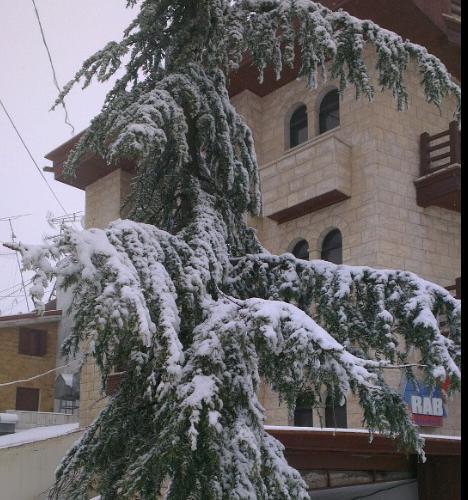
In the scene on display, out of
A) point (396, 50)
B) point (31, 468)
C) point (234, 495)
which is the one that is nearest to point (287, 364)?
point (234, 495)

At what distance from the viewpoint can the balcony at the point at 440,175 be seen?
12.7 metres

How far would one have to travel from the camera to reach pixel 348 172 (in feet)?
42.7

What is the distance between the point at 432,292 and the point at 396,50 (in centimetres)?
196

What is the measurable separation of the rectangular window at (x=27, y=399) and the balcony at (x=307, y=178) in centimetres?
1304

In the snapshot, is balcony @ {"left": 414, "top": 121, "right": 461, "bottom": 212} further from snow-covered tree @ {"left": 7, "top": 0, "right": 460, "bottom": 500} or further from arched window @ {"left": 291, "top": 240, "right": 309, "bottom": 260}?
snow-covered tree @ {"left": 7, "top": 0, "right": 460, "bottom": 500}

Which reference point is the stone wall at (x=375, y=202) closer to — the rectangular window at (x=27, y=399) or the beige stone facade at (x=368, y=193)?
the beige stone facade at (x=368, y=193)

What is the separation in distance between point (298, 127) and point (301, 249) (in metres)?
2.57

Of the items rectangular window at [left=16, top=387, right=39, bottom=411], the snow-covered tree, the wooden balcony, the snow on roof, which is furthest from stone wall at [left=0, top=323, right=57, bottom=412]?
the snow-covered tree

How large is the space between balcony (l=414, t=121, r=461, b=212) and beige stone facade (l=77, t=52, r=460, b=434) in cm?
15

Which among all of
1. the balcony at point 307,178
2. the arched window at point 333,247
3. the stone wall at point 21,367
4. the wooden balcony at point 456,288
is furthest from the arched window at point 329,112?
the stone wall at point 21,367

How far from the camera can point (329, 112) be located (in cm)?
1413

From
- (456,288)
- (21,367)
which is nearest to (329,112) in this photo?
(456,288)

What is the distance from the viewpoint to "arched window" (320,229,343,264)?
13141mm

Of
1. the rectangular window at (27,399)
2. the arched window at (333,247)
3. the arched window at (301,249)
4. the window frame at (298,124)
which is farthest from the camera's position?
the rectangular window at (27,399)
